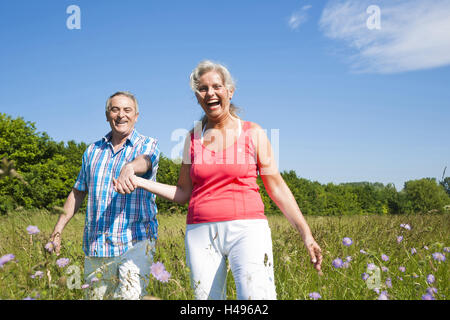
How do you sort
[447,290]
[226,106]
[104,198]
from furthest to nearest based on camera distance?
[447,290], [104,198], [226,106]

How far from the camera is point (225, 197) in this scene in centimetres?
192

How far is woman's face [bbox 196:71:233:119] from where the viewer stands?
210 cm

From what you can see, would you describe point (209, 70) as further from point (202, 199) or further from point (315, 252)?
point (315, 252)

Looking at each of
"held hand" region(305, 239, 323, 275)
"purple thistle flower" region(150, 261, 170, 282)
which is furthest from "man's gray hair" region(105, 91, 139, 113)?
"held hand" region(305, 239, 323, 275)

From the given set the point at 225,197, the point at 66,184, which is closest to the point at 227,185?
the point at 225,197

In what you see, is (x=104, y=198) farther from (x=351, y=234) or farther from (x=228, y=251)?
(x=351, y=234)

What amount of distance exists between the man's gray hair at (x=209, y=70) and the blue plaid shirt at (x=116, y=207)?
0.67 metres

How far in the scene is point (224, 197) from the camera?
1.92 meters

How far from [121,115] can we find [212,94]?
900mm

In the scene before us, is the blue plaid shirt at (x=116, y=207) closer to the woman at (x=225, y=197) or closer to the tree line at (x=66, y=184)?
the woman at (x=225, y=197)

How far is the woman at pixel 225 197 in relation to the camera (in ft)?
5.98

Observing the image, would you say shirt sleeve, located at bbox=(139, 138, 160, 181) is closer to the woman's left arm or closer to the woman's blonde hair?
Result: the woman's blonde hair

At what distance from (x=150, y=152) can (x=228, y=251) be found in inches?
41.6
